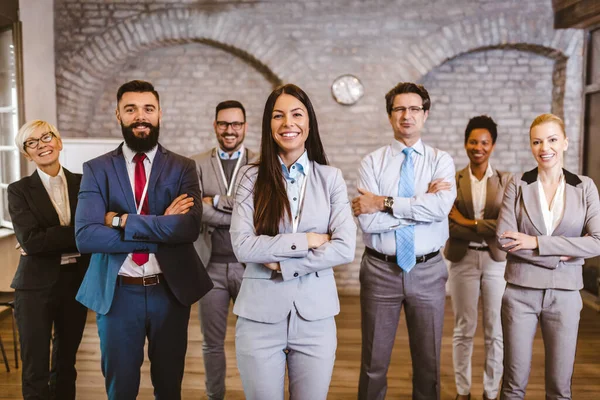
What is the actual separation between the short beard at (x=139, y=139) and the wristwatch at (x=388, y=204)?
125 cm

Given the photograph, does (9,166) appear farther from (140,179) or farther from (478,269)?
(478,269)

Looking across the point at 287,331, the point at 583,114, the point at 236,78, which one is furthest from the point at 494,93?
the point at 287,331

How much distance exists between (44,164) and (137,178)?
88cm

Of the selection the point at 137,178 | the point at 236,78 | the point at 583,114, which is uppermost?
the point at 236,78

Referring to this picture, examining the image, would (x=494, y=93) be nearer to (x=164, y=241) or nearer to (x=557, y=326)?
(x=557, y=326)

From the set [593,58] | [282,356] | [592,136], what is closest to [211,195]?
[282,356]

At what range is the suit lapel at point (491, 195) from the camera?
3400 mm

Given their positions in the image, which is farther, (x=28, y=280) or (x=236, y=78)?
(x=236, y=78)

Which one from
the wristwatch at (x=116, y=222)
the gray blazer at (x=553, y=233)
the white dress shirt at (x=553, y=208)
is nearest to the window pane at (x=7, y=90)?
the wristwatch at (x=116, y=222)

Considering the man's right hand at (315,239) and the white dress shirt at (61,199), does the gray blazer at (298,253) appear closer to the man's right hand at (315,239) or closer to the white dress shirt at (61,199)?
the man's right hand at (315,239)

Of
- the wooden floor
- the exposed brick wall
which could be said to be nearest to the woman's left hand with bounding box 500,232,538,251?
the wooden floor

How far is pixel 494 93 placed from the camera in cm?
610

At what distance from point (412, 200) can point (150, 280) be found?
4.61 ft

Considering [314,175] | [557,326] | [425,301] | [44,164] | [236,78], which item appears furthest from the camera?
[236,78]
